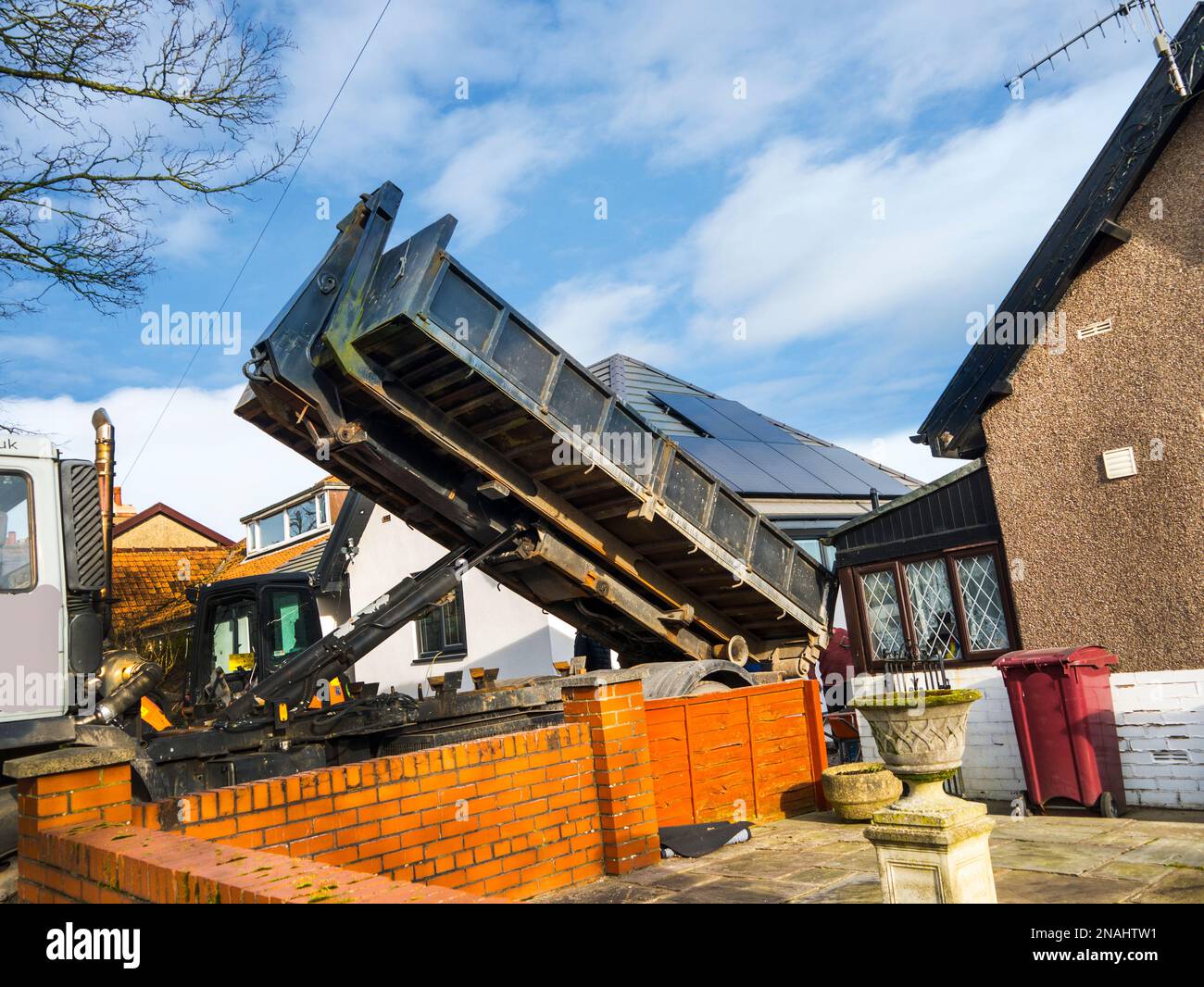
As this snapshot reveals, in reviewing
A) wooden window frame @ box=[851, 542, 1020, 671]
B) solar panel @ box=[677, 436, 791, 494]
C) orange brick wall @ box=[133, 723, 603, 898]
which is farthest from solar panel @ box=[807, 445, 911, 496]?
orange brick wall @ box=[133, 723, 603, 898]

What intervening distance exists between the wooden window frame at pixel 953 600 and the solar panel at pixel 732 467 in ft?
12.1

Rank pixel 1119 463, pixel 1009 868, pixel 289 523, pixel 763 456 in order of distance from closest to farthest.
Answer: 1. pixel 1009 868
2. pixel 1119 463
3. pixel 763 456
4. pixel 289 523

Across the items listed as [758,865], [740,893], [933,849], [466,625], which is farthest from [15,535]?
[466,625]

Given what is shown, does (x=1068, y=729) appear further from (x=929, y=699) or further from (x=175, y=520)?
(x=175, y=520)

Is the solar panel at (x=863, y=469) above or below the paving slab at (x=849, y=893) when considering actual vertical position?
above

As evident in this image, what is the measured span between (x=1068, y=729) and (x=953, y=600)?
166cm

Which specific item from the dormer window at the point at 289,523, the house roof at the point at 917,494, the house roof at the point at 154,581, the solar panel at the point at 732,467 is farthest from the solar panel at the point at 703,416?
the house roof at the point at 154,581

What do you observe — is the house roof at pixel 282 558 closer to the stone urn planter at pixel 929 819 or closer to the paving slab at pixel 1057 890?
the paving slab at pixel 1057 890

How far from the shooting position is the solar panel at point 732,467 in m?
13.0

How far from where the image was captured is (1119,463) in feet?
24.3
